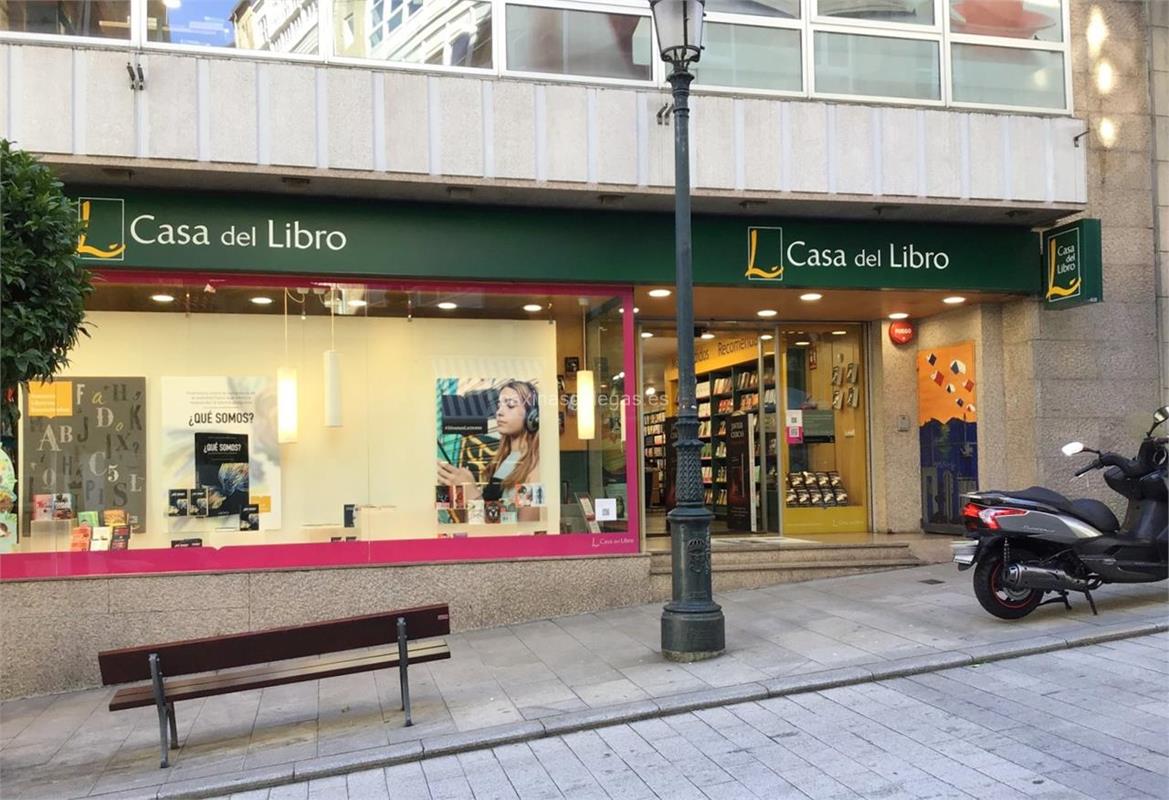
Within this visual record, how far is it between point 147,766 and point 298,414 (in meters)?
4.36

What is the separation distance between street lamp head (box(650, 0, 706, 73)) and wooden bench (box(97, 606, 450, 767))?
4.76 metres

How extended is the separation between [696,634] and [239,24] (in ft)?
23.6

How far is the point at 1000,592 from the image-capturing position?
8.45m

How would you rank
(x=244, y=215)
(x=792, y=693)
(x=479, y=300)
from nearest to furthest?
(x=792, y=693) → (x=244, y=215) → (x=479, y=300)

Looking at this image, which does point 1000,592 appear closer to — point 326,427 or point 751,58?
point 751,58

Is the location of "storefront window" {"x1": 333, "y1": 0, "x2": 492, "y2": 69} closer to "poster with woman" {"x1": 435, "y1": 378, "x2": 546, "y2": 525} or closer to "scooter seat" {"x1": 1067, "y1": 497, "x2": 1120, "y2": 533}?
"poster with woman" {"x1": 435, "y1": 378, "x2": 546, "y2": 525}

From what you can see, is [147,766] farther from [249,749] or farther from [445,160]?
[445,160]

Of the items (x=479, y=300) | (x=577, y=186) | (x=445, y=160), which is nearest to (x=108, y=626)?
(x=479, y=300)

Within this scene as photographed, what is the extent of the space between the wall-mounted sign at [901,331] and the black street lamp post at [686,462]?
6.23m

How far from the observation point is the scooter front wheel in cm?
841

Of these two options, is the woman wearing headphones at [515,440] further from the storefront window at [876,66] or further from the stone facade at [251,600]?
the storefront window at [876,66]

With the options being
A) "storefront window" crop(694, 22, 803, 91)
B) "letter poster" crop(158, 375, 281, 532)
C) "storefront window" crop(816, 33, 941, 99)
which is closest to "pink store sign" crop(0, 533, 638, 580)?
"letter poster" crop(158, 375, 281, 532)

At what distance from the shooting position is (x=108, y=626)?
29.7 ft

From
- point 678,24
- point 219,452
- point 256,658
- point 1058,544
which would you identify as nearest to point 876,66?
point 678,24
